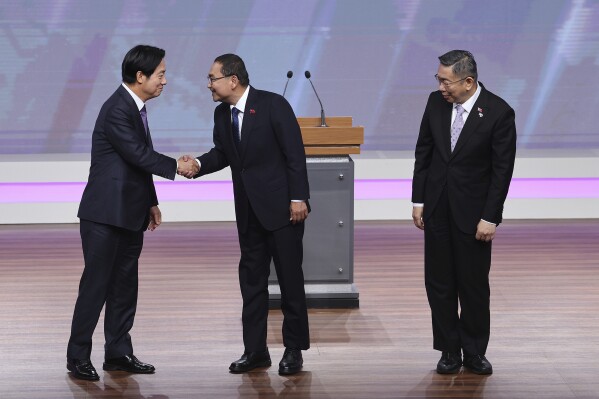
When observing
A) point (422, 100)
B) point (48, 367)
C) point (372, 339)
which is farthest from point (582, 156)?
point (48, 367)

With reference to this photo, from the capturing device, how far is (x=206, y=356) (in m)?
4.69

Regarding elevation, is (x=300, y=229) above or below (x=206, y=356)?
above

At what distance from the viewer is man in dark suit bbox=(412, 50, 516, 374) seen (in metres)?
4.19

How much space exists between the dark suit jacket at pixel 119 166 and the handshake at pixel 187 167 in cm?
13

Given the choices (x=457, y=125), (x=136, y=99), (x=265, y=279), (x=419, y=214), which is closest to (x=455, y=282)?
(x=419, y=214)

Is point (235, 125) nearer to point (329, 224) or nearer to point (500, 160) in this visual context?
point (500, 160)

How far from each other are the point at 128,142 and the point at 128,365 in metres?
0.96

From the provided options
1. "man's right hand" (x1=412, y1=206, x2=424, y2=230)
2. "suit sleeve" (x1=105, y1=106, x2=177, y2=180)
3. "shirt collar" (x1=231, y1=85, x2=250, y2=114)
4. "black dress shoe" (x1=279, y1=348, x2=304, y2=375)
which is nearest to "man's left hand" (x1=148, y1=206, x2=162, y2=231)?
"suit sleeve" (x1=105, y1=106, x2=177, y2=180)

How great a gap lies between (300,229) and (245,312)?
0.43m

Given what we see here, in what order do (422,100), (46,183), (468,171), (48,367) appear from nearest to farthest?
(468,171) → (48,367) → (46,183) → (422,100)

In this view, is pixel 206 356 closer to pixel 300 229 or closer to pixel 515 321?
pixel 300 229

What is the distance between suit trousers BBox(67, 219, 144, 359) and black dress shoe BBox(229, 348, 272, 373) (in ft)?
1.47

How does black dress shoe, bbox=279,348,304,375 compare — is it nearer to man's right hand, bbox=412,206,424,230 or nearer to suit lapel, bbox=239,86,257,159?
man's right hand, bbox=412,206,424,230

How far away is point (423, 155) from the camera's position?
438 centimetres
